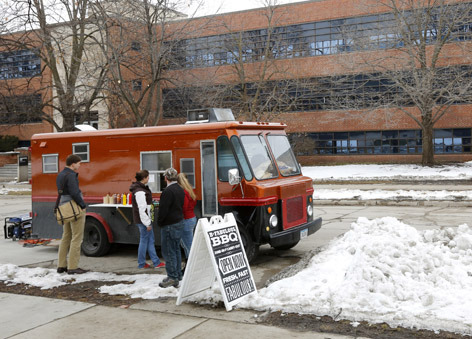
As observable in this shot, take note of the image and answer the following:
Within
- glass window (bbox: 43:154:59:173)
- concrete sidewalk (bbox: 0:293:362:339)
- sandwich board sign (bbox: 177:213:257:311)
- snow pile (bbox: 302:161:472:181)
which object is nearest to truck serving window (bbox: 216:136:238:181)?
sandwich board sign (bbox: 177:213:257:311)

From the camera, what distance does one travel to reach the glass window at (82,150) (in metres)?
10.8

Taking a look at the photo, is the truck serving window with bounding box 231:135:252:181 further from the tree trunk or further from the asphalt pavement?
the tree trunk

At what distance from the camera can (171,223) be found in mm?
7477

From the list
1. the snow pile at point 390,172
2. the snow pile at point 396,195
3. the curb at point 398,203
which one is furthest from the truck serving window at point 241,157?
the snow pile at point 390,172

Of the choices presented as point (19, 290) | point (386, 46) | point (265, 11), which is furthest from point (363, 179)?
point (19, 290)

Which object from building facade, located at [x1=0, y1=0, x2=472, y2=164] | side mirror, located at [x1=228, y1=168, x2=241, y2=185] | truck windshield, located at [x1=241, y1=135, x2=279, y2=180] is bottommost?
side mirror, located at [x1=228, y1=168, x2=241, y2=185]

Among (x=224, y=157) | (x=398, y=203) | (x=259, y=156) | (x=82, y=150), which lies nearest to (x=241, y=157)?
(x=224, y=157)

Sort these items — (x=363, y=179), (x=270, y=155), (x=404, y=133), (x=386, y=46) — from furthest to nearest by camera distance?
(x=404, y=133) → (x=386, y=46) → (x=363, y=179) → (x=270, y=155)

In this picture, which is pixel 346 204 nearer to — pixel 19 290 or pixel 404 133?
pixel 19 290

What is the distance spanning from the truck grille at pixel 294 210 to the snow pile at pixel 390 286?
156 centimetres

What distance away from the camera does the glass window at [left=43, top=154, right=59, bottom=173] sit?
36.8 feet

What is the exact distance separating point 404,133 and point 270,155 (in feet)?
102

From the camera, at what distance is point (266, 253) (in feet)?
33.4

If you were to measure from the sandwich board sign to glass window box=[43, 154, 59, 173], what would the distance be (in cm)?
560
